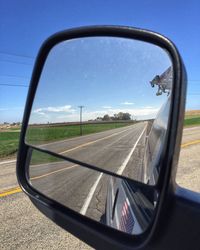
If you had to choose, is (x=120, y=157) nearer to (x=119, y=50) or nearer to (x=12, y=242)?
(x=119, y=50)

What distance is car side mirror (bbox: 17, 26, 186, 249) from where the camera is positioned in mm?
1238

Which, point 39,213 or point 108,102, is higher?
point 108,102

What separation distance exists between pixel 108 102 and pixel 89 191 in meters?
0.45

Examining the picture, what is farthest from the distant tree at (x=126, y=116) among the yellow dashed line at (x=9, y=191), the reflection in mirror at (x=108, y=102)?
the yellow dashed line at (x=9, y=191)

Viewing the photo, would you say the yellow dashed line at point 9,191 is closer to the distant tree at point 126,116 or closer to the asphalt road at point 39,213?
the asphalt road at point 39,213

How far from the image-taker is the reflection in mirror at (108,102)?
4.61 feet

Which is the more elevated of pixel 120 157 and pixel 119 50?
pixel 119 50

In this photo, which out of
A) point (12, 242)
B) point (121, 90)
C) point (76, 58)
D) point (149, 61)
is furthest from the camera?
point (12, 242)

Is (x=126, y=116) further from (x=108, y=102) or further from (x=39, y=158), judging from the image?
(x=39, y=158)

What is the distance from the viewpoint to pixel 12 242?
4.66m

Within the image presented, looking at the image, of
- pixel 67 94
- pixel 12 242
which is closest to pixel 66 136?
pixel 67 94

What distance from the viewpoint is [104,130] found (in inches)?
70.1

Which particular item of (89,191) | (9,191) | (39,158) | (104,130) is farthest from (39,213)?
(104,130)

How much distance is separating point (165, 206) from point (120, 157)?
50 centimetres
